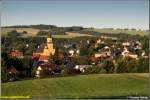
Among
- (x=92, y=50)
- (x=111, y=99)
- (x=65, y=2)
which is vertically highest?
(x=65, y=2)

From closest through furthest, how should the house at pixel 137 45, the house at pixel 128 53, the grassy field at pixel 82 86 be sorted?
the grassy field at pixel 82 86 → the house at pixel 137 45 → the house at pixel 128 53

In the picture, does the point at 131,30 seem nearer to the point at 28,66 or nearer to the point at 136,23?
the point at 136,23

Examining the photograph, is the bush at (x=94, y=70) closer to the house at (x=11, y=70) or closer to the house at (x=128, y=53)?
the house at (x=128, y=53)

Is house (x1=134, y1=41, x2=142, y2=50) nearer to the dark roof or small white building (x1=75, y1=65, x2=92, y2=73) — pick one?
small white building (x1=75, y1=65, x2=92, y2=73)

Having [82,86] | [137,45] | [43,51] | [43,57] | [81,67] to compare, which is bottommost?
[82,86]

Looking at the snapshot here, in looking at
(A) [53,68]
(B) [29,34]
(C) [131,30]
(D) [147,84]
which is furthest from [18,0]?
(D) [147,84]

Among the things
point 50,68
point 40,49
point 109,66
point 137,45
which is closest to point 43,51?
point 40,49

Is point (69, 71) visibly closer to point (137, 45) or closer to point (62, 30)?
point (62, 30)

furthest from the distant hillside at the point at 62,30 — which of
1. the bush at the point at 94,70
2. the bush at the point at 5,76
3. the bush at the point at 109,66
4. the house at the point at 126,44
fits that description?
the bush at the point at 5,76
